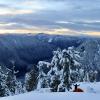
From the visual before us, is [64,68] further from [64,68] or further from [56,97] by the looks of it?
[56,97]

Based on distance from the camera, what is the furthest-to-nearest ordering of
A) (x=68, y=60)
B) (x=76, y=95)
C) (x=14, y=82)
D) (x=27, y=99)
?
(x=14, y=82) → (x=68, y=60) → (x=76, y=95) → (x=27, y=99)

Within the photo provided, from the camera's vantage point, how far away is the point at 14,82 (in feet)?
224

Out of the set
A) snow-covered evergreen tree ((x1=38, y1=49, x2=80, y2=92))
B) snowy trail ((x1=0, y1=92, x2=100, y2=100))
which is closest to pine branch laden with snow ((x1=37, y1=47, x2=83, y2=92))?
snow-covered evergreen tree ((x1=38, y1=49, x2=80, y2=92))

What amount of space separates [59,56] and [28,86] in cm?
3617

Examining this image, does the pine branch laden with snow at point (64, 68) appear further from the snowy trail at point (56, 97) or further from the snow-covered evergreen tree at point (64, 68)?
the snowy trail at point (56, 97)

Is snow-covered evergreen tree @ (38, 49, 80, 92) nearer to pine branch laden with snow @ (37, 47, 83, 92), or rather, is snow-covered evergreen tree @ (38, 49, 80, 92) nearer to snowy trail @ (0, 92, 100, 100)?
pine branch laden with snow @ (37, 47, 83, 92)

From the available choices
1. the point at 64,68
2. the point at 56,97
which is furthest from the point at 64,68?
the point at 56,97

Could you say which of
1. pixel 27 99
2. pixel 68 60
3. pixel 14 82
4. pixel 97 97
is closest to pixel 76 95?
pixel 97 97

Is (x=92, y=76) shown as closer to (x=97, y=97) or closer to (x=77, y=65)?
(x=77, y=65)

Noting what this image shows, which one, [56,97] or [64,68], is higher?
[56,97]

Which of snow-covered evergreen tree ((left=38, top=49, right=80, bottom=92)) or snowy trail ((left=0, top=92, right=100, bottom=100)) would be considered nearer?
snowy trail ((left=0, top=92, right=100, bottom=100))

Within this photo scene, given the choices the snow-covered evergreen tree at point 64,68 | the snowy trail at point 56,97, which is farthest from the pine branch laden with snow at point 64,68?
the snowy trail at point 56,97

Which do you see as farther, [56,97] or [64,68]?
[64,68]

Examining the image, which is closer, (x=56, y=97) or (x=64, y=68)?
(x=56, y=97)
